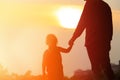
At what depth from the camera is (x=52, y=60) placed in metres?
2.54

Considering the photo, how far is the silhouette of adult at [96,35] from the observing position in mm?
2570

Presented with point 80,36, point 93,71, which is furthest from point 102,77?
point 80,36

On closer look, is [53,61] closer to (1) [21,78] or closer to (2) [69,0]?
(1) [21,78]

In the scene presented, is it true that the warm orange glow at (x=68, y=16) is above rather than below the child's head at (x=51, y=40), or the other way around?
above

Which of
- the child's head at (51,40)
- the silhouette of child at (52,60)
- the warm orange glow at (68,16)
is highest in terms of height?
the warm orange glow at (68,16)

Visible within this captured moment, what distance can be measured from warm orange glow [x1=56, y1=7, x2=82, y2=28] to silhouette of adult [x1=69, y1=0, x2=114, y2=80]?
0.16ft

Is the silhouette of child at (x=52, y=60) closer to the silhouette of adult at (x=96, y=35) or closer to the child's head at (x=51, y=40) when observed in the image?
the child's head at (x=51, y=40)

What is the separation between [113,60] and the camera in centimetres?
260

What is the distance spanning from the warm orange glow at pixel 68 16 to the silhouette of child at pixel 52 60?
0.42ft

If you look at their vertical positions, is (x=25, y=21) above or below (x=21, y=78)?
above

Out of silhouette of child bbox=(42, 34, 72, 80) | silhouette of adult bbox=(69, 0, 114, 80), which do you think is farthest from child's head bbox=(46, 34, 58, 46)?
silhouette of adult bbox=(69, 0, 114, 80)

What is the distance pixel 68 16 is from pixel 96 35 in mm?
205

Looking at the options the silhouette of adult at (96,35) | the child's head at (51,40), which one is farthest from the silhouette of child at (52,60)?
the silhouette of adult at (96,35)

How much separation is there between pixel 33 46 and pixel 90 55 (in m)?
0.33
